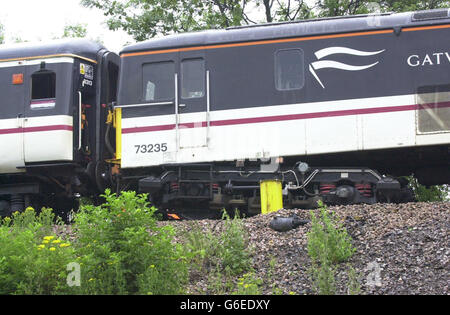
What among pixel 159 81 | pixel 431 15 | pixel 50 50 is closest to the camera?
pixel 431 15

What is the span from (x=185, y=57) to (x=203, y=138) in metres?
1.57

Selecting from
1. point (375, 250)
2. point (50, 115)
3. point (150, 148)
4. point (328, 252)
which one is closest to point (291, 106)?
point (150, 148)

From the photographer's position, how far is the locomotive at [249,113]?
1127 centimetres

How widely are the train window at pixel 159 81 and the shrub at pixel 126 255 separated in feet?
15.8

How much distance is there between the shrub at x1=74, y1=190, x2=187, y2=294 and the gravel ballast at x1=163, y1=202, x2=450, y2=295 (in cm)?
50

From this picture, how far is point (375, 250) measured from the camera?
26.3ft

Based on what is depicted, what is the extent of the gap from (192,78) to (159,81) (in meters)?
0.63

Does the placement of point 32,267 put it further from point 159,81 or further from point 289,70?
point 289,70

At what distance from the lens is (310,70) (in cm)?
1150

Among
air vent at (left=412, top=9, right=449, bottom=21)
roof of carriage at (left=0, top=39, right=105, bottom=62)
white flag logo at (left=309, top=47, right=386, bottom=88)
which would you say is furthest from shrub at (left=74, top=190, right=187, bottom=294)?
air vent at (left=412, top=9, right=449, bottom=21)
